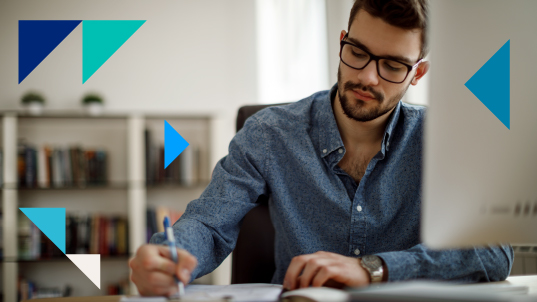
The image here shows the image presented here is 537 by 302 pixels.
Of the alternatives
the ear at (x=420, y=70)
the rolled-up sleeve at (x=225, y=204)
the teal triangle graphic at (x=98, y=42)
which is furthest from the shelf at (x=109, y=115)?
the ear at (x=420, y=70)

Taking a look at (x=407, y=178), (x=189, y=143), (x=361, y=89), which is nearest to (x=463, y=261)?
(x=407, y=178)

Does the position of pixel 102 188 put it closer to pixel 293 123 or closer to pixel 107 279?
pixel 107 279

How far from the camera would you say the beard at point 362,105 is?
102 centimetres

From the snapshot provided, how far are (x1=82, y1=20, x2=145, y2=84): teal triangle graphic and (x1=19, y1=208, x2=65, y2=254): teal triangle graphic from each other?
961 millimetres

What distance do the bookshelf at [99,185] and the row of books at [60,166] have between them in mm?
33

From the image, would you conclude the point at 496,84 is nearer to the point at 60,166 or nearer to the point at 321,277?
the point at 321,277

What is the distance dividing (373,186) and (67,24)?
2742mm

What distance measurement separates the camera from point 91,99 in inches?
103

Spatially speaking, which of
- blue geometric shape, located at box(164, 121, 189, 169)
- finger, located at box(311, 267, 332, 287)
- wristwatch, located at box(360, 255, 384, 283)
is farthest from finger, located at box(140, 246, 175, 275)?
blue geometric shape, located at box(164, 121, 189, 169)

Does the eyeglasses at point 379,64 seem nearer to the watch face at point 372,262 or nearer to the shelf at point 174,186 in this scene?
the watch face at point 372,262

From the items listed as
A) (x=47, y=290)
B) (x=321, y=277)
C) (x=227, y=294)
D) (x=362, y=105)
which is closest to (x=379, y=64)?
(x=362, y=105)

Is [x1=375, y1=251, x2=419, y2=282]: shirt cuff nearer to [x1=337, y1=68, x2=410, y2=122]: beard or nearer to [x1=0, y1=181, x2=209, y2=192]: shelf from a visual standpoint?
[x1=337, y1=68, x2=410, y2=122]: beard

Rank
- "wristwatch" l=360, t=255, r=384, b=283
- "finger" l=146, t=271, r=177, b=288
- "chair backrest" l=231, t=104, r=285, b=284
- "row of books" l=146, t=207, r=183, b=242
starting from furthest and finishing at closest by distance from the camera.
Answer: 1. "row of books" l=146, t=207, r=183, b=242
2. "chair backrest" l=231, t=104, r=285, b=284
3. "wristwatch" l=360, t=255, r=384, b=283
4. "finger" l=146, t=271, r=177, b=288

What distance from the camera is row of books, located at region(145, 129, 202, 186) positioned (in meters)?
2.62
